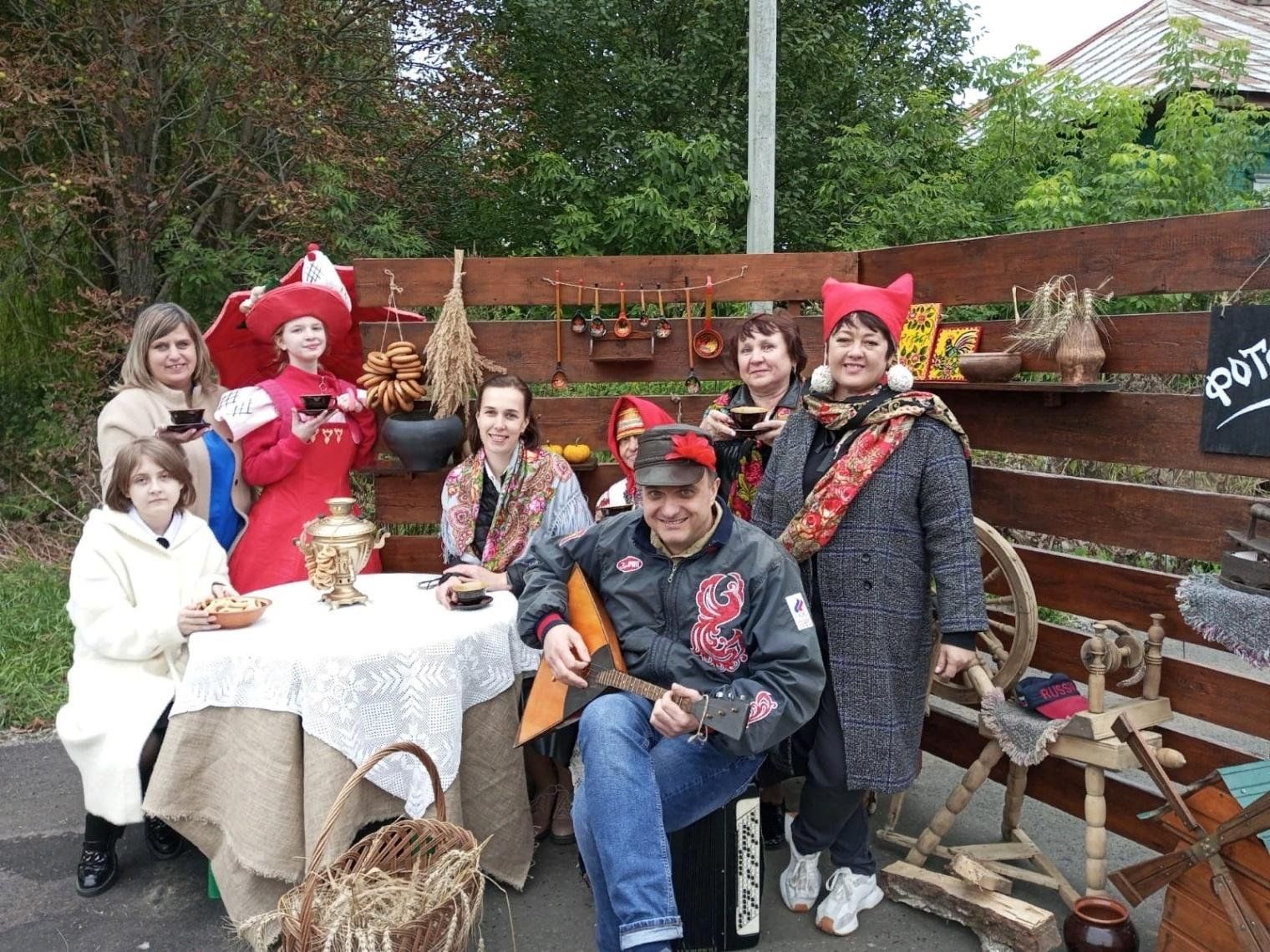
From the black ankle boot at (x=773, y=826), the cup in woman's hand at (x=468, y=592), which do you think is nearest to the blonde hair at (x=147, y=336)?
the cup in woman's hand at (x=468, y=592)

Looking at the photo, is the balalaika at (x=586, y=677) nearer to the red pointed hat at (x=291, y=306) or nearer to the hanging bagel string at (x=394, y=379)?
the hanging bagel string at (x=394, y=379)

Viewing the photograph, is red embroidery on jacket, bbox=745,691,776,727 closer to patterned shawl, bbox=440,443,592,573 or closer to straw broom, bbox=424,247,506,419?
patterned shawl, bbox=440,443,592,573

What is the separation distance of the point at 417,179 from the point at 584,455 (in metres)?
5.98

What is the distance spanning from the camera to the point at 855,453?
9.73ft

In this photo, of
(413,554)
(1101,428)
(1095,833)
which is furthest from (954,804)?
(413,554)

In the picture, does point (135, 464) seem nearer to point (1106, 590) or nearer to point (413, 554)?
point (413, 554)

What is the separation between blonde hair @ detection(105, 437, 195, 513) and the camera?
3367 mm

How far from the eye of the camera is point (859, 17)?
11.4 m

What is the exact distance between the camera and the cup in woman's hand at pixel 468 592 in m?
3.27

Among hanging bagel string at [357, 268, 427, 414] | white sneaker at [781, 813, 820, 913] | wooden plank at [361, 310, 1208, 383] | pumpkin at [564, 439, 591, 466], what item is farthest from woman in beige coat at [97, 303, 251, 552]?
white sneaker at [781, 813, 820, 913]

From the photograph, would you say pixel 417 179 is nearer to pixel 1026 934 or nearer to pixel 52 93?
pixel 52 93

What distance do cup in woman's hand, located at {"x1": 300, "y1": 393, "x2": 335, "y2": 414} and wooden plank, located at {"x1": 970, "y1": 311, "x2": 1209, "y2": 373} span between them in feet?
8.91

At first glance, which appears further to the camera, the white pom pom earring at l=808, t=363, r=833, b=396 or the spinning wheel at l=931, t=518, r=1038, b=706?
the spinning wheel at l=931, t=518, r=1038, b=706

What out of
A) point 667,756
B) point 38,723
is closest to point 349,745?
point 667,756
